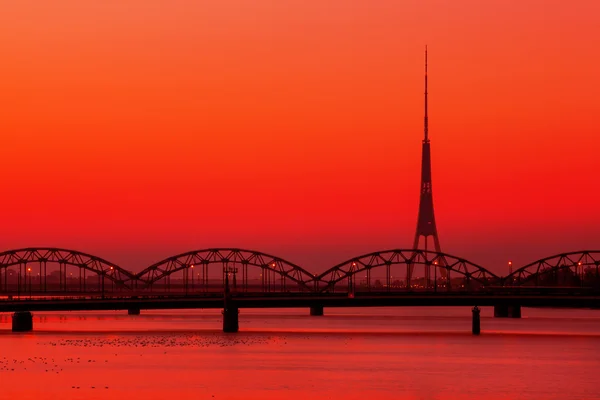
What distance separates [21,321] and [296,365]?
43414mm

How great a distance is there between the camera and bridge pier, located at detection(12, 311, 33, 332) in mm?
124519

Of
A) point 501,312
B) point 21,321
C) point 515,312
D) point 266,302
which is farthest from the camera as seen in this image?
point 501,312

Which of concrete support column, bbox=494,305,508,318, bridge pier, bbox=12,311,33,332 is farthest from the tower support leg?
concrete support column, bbox=494,305,508,318

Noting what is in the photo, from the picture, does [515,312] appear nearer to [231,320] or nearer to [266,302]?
[231,320]

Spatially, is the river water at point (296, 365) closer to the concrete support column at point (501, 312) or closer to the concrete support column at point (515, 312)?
the concrete support column at point (515, 312)

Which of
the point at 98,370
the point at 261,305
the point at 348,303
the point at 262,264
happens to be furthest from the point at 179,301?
the point at 262,264

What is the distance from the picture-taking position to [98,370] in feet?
276

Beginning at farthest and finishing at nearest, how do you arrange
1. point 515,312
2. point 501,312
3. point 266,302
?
point 501,312 → point 515,312 → point 266,302

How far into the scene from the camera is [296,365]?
88.9 meters

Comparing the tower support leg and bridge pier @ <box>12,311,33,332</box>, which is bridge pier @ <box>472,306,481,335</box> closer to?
the tower support leg

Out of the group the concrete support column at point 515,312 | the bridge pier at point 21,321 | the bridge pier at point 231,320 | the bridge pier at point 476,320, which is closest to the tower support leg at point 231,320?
the bridge pier at point 231,320

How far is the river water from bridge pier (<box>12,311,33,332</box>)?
118 centimetres

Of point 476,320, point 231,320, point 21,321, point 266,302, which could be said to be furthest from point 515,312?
point 21,321

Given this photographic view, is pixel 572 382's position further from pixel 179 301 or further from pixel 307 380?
pixel 179 301
